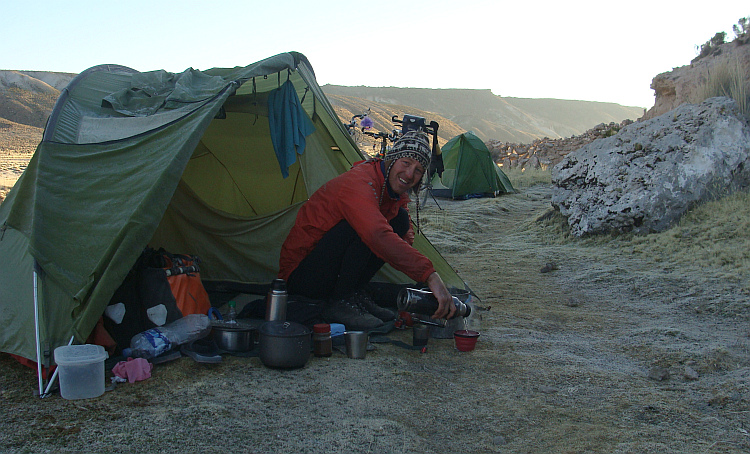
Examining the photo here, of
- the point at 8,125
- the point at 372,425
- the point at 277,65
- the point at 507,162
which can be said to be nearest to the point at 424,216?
the point at 277,65

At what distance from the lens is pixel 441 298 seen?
110 inches

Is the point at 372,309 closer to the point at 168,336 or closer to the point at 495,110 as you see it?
the point at 168,336

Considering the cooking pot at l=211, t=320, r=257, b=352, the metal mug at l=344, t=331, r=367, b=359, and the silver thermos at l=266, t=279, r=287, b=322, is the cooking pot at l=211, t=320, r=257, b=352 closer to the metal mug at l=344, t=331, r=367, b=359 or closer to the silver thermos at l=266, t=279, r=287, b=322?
the silver thermos at l=266, t=279, r=287, b=322

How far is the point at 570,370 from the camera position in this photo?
9.57 ft

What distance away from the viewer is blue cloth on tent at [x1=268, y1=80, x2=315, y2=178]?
159 inches

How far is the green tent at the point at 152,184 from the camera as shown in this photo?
259cm

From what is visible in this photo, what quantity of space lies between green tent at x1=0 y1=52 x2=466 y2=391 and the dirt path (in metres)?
0.42

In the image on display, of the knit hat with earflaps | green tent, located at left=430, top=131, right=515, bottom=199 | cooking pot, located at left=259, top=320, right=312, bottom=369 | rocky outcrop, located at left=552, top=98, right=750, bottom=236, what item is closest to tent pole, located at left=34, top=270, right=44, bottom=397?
cooking pot, located at left=259, top=320, right=312, bottom=369

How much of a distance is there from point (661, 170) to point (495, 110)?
8234 cm

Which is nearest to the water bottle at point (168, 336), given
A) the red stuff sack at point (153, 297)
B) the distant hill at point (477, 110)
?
the red stuff sack at point (153, 297)

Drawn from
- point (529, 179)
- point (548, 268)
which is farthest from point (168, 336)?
point (529, 179)

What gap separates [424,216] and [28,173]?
7.27 meters

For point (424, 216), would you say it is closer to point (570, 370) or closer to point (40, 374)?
point (570, 370)

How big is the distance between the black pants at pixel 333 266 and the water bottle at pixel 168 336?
601mm
